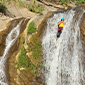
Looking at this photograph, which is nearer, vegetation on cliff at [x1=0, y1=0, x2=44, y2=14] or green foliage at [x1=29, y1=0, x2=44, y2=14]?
vegetation on cliff at [x1=0, y1=0, x2=44, y2=14]

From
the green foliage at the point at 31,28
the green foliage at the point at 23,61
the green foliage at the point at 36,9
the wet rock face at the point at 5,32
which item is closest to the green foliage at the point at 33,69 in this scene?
the green foliage at the point at 23,61

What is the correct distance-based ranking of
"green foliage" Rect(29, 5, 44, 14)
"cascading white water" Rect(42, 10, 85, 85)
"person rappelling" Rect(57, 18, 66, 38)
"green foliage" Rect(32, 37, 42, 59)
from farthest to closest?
"green foliage" Rect(29, 5, 44, 14) < "person rappelling" Rect(57, 18, 66, 38) < "cascading white water" Rect(42, 10, 85, 85) < "green foliage" Rect(32, 37, 42, 59)

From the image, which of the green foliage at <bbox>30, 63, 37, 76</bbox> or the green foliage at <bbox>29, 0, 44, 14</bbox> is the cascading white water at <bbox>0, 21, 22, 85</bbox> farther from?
the green foliage at <bbox>29, 0, 44, 14</bbox>

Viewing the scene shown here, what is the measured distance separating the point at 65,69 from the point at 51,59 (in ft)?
4.65

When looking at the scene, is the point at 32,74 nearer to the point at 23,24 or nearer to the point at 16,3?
the point at 23,24

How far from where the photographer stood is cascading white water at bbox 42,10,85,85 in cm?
977

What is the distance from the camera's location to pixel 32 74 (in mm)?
8922

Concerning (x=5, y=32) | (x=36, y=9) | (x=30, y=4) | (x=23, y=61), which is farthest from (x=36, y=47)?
(x=30, y=4)

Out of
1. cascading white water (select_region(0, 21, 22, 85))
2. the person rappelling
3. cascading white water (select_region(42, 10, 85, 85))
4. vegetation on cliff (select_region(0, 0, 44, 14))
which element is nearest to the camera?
cascading white water (select_region(0, 21, 22, 85))

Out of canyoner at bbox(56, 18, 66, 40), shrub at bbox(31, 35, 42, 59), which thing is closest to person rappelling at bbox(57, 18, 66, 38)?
canyoner at bbox(56, 18, 66, 40)

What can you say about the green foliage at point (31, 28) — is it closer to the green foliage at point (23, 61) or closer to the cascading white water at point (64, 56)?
the cascading white water at point (64, 56)

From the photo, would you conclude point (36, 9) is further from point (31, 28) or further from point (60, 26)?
point (60, 26)

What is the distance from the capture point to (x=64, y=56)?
10.4 m

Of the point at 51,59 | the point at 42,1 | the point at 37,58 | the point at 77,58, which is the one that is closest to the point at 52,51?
the point at 51,59
